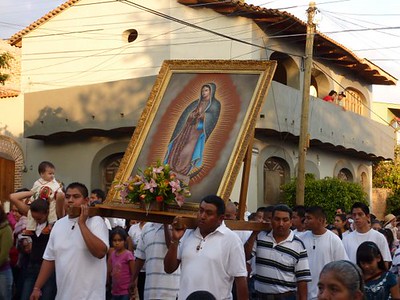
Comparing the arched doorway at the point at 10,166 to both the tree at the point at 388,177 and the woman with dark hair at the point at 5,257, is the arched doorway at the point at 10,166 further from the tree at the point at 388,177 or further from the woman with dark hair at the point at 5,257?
the woman with dark hair at the point at 5,257

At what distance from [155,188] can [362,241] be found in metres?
3.51

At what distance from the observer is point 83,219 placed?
7105 mm

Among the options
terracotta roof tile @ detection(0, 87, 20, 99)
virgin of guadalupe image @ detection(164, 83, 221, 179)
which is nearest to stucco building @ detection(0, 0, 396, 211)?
terracotta roof tile @ detection(0, 87, 20, 99)

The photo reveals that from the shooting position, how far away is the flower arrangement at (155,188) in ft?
24.1

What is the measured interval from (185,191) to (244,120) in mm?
1071

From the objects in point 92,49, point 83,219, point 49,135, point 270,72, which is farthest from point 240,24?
point 83,219

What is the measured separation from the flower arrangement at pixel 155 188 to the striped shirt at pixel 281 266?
3.20 ft

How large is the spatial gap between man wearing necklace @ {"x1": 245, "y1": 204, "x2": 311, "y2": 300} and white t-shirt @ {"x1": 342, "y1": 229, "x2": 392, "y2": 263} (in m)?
2.13

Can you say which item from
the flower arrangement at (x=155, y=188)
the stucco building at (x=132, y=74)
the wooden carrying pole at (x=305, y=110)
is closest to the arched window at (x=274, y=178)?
the stucco building at (x=132, y=74)

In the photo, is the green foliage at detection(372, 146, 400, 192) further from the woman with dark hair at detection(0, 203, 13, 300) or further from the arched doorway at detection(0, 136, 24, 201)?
the woman with dark hair at detection(0, 203, 13, 300)

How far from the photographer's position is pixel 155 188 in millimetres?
7375

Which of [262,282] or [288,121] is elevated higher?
[288,121]

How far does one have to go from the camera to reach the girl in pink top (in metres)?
10.7

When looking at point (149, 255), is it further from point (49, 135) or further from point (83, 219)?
point (49, 135)
